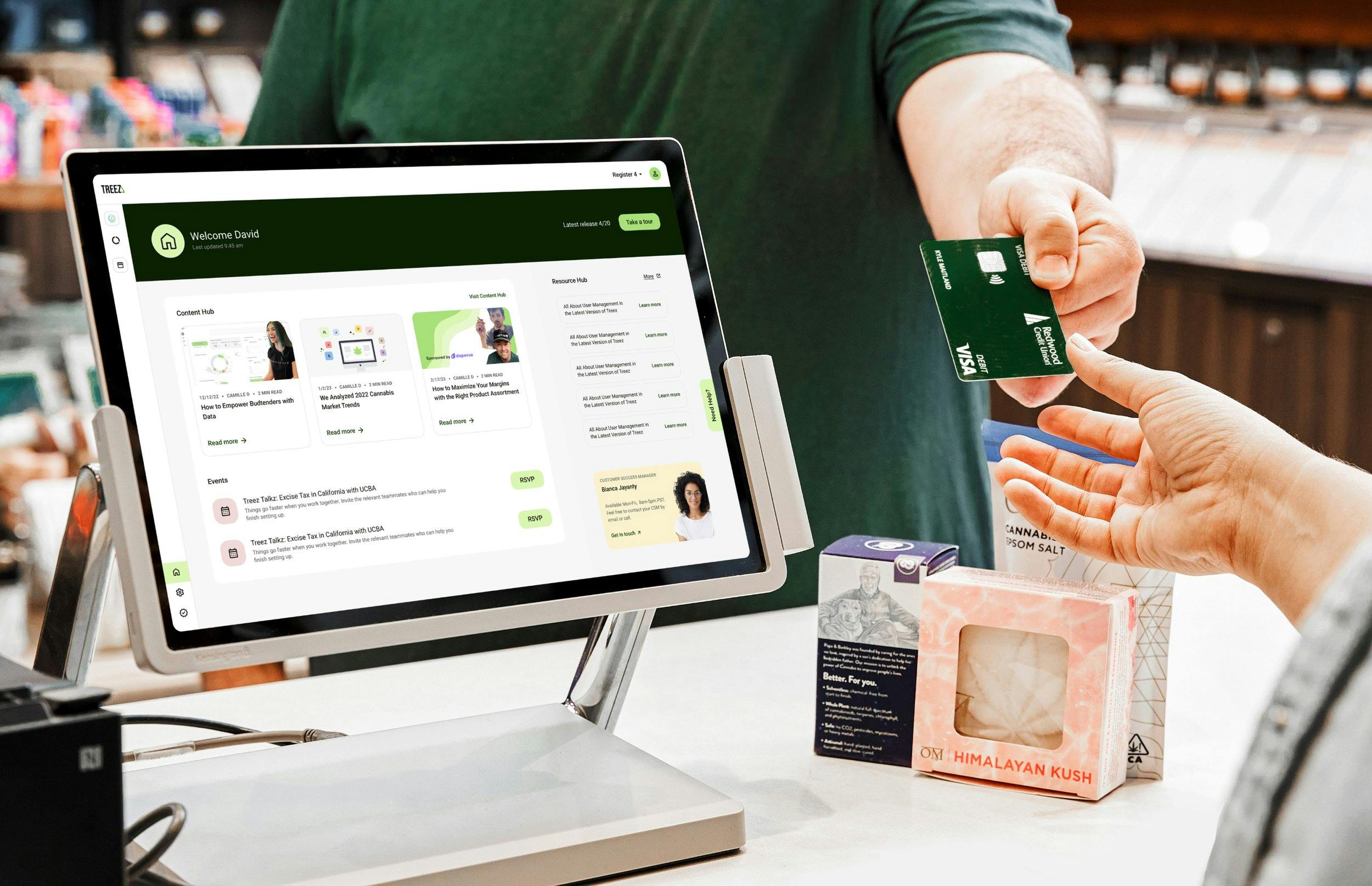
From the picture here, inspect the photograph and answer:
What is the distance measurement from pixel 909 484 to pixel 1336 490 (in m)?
0.73

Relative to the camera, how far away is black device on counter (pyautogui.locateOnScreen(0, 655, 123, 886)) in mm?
622

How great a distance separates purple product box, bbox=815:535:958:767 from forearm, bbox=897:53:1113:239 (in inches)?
15.9

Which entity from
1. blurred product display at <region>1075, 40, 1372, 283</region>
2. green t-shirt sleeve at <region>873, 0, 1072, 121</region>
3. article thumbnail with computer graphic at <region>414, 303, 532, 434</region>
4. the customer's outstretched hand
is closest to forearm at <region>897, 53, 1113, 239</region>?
green t-shirt sleeve at <region>873, 0, 1072, 121</region>

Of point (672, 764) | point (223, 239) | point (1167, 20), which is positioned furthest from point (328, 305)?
point (1167, 20)

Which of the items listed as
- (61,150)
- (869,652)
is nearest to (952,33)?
(869,652)

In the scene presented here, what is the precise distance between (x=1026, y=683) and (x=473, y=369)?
17.5 inches

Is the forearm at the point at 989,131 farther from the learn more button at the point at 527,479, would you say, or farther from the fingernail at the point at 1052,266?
the learn more button at the point at 527,479

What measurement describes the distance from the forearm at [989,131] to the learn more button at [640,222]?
412 millimetres

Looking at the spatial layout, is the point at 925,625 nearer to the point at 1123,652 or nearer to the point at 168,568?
the point at 1123,652

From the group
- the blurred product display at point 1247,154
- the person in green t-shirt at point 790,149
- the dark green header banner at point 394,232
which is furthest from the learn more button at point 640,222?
the blurred product display at point 1247,154

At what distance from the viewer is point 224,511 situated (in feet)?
2.61

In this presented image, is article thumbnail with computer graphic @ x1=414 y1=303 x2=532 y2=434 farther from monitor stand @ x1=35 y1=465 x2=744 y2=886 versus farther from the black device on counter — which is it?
the black device on counter

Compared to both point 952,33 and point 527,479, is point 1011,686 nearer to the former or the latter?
point 527,479

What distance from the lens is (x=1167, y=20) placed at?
4617mm
